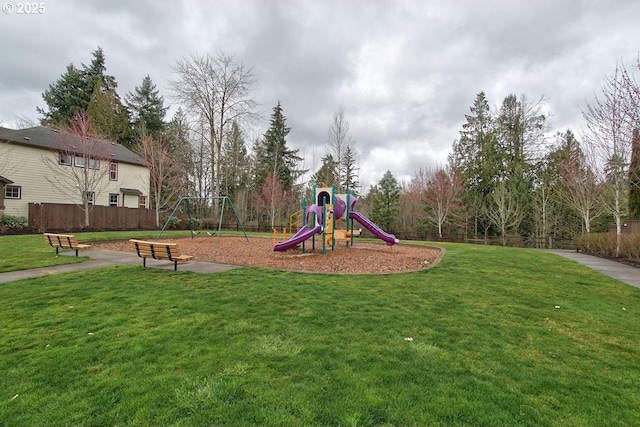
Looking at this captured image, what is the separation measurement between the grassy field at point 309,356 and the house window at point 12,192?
76.3ft

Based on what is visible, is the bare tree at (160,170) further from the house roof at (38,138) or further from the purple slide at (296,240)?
the purple slide at (296,240)

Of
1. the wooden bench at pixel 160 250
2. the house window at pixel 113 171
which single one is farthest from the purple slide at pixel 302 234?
the house window at pixel 113 171

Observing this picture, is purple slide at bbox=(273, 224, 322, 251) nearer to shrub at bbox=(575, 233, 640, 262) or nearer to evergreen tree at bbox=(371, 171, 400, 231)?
shrub at bbox=(575, 233, 640, 262)

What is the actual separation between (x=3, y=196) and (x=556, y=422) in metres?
30.4

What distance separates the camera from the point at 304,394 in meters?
2.81

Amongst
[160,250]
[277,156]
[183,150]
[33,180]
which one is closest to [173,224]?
[33,180]

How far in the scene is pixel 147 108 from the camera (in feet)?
146

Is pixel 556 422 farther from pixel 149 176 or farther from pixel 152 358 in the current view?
pixel 149 176

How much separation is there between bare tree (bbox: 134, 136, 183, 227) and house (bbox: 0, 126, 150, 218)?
3.01 m

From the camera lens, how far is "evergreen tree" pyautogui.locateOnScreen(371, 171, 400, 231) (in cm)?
3500

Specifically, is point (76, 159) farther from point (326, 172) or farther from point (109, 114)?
point (326, 172)

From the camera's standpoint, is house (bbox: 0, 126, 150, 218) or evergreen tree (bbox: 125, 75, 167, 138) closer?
house (bbox: 0, 126, 150, 218)

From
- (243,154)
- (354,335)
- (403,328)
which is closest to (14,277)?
(354,335)

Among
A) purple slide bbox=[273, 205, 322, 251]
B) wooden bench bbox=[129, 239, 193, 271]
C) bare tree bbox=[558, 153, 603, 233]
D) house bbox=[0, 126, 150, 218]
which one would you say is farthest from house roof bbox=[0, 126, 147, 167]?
bare tree bbox=[558, 153, 603, 233]
